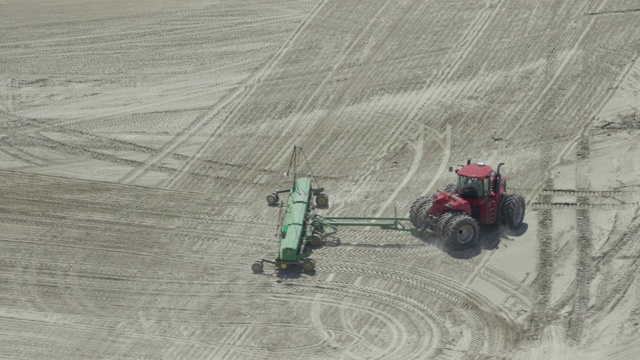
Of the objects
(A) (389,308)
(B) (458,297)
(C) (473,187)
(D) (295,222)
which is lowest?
(A) (389,308)

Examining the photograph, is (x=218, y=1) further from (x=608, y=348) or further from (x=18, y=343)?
(x=608, y=348)

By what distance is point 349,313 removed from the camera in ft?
85.5

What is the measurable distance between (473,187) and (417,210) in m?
1.39

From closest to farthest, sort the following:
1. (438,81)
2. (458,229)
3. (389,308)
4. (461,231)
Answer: (389,308) < (458,229) < (461,231) < (438,81)

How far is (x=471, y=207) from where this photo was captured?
28.7 meters

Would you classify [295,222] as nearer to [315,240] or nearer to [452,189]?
[315,240]

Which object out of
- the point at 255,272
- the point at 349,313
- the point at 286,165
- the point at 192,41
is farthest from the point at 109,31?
the point at 349,313

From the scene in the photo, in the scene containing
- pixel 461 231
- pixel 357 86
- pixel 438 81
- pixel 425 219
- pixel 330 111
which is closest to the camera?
pixel 461 231

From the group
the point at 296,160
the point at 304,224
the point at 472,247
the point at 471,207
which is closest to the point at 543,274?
the point at 472,247

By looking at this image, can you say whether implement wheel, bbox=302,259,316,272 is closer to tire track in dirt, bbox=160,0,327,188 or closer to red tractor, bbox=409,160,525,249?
red tractor, bbox=409,160,525,249

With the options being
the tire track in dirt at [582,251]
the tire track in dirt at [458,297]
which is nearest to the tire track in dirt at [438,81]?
the tire track in dirt at [582,251]

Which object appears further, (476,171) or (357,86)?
(357,86)

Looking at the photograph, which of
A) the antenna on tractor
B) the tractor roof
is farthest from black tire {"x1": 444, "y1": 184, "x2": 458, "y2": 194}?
the antenna on tractor

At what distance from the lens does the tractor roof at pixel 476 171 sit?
2855 cm
